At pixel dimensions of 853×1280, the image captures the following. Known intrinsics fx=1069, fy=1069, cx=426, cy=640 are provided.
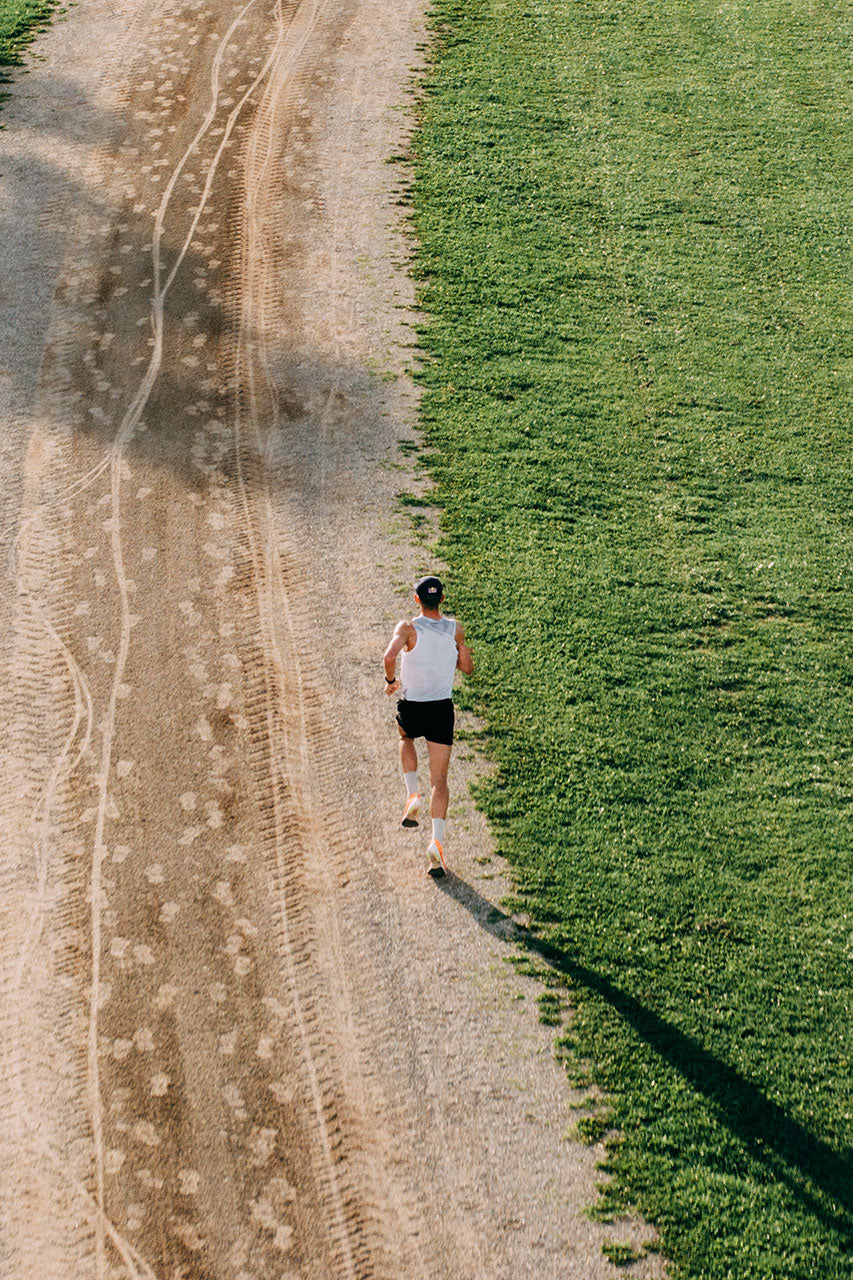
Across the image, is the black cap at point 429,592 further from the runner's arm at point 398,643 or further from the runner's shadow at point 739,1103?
the runner's shadow at point 739,1103

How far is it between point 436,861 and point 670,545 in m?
4.57

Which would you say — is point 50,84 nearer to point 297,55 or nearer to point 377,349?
point 297,55

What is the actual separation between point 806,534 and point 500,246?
587 cm

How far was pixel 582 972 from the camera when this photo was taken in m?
7.30

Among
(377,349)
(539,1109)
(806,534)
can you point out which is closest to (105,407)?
(377,349)

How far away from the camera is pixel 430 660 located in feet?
24.0

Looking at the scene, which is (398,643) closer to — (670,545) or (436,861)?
(436,861)

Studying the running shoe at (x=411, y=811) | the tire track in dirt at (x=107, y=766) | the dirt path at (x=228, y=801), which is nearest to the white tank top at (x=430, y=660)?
the running shoe at (x=411, y=811)

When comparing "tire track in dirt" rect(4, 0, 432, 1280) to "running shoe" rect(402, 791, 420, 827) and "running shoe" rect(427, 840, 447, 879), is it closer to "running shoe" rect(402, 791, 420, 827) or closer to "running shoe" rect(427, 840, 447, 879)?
"running shoe" rect(402, 791, 420, 827)

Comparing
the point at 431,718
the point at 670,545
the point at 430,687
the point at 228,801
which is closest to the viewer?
the point at 430,687

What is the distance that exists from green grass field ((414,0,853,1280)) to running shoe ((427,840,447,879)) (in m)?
0.57

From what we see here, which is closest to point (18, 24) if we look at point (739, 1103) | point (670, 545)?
point (670, 545)

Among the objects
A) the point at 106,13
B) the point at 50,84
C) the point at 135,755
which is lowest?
the point at 135,755

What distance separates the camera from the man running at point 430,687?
731 cm
